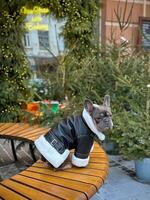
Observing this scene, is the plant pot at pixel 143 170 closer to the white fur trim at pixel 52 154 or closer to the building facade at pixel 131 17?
the white fur trim at pixel 52 154

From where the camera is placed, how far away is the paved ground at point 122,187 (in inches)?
89.0

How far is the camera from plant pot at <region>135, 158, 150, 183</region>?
243 centimetres

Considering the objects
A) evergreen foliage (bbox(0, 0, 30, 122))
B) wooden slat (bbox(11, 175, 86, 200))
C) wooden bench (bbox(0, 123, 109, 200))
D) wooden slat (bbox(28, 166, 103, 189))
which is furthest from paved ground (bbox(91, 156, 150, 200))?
evergreen foliage (bbox(0, 0, 30, 122))

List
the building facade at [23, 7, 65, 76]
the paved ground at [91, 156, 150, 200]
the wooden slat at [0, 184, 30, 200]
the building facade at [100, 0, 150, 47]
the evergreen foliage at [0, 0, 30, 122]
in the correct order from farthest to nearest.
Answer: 1. the building facade at [100, 0, 150, 47]
2. the building facade at [23, 7, 65, 76]
3. the evergreen foliage at [0, 0, 30, 122]
4. the paved ground at [91, 156, 150, 200]
5. the wooden slat at [0, 184, 30, 200]

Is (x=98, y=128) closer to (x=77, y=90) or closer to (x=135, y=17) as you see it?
(x=77, y=90)

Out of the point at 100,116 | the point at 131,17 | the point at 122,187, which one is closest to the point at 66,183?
the point at 100,116

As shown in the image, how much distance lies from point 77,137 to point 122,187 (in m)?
1.20

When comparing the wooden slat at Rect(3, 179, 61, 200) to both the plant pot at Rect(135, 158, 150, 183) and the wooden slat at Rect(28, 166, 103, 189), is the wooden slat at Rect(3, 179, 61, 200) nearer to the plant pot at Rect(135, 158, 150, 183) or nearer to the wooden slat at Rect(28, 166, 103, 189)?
the wooden slat at Rect(28, 166, 103, 189)

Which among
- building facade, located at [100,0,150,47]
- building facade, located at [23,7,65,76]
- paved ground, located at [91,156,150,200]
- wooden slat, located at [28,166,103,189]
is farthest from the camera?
building facade, located at [100,0,150,47]

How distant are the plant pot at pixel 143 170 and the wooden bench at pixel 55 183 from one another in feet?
3.18

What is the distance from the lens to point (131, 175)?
266cm

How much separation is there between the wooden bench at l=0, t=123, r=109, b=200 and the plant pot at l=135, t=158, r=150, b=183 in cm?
97

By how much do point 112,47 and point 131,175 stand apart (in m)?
1.65

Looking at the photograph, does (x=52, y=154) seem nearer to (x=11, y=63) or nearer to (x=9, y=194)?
(x=9, y=194)
